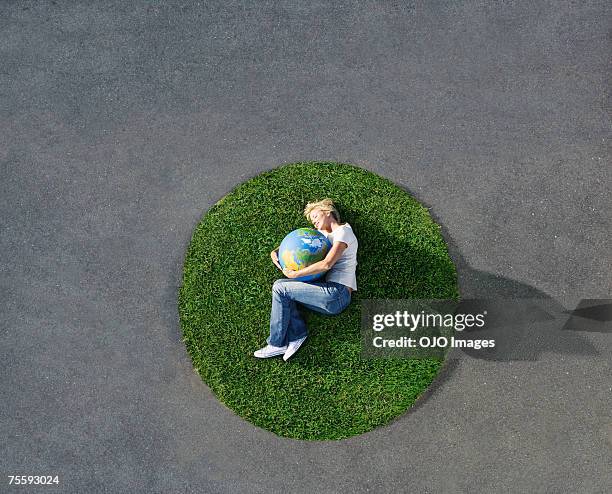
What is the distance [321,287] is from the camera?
6281 mm

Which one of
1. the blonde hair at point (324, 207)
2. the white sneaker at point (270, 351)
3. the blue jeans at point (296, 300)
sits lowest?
the white sneaker at point (270, 351)

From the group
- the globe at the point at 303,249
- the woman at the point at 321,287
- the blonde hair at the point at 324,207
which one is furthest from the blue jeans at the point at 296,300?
the blonde hair at the point at 324,207

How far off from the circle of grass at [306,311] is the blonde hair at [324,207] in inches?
8.5

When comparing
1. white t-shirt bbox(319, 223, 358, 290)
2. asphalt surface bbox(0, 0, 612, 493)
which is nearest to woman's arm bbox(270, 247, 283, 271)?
white t-shirt bbox(319, 223, 358, 290)

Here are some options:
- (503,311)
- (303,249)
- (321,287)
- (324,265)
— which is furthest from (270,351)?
(503,311)

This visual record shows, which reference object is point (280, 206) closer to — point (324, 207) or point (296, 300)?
point (324, 207)

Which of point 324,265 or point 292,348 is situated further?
point 292,348

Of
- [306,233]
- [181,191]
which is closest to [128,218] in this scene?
[181,191]

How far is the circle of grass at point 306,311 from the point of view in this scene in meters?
6.56

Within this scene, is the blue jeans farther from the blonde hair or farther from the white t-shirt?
the blonde hair

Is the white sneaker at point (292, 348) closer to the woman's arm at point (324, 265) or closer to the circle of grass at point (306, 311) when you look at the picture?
the circle of grass at point (306, 311)

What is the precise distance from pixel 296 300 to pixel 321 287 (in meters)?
0.30

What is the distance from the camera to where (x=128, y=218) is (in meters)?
6.84

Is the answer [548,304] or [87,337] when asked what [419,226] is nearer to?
[548,304]
